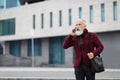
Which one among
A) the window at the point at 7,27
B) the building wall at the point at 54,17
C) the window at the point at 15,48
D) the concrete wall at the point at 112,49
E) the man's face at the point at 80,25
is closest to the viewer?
the man's face at the point at 80,25

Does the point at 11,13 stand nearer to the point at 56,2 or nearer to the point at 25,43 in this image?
the point at 25,43

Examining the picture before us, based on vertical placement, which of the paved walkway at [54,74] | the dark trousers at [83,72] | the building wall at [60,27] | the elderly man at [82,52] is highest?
the building wall at [60,27]

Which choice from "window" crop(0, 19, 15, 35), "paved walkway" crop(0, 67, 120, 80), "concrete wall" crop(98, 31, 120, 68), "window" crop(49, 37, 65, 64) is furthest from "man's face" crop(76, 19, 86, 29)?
"window" crop(0, 19, 15, 35)

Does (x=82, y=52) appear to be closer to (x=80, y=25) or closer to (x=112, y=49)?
Answer: (x=80, y=25)

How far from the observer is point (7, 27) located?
Result: 57.3 metres

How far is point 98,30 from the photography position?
43406 millimetres

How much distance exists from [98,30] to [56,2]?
851 centimetres

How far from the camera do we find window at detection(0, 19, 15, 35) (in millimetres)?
56406

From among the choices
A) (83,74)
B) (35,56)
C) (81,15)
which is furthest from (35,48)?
(83,74)

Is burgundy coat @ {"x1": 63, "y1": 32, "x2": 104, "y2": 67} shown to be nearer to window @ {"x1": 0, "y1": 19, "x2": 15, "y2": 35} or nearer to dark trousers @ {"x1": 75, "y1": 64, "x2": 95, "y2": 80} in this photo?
dark trousers @ {"x1": 75, "y1": 64, "x2": 95, "y2": 80}

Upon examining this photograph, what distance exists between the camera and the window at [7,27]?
56406mm

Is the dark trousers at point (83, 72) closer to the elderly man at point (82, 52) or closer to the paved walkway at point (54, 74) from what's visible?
the elderly man at point (82, 52)

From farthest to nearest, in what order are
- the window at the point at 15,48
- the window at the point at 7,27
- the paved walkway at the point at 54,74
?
the window at the point at 15,48
the window at the point at 7,27
the paved walkway at the point at 54,74

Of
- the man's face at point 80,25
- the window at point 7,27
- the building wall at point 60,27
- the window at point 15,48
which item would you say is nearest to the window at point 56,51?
the building wall at point 60,27
